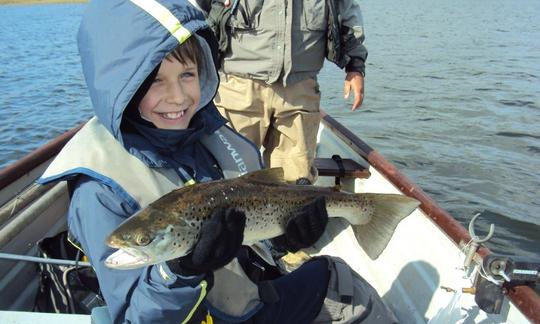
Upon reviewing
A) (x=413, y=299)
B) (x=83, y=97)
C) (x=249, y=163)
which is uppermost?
(x=249, y=163)

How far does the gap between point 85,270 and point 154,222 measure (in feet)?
4.03

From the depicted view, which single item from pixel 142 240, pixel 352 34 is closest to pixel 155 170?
pixel 142 240

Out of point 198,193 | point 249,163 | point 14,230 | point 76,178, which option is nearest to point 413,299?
point 249,163

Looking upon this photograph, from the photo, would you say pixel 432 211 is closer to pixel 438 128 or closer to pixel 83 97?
pixel 438 128

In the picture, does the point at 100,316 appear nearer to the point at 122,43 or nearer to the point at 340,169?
the point at 122,43

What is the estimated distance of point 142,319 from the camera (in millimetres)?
1940

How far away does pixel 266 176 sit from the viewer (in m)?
2.42

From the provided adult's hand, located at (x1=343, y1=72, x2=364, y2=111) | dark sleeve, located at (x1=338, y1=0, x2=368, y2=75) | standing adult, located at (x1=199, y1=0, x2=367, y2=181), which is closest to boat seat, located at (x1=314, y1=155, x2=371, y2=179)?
standing adult, located at (x1=199, y1=0, x2=367, y2=181)

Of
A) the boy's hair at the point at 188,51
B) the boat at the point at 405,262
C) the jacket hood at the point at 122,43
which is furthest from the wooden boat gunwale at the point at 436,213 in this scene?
the jacket hood at the point at 122,43

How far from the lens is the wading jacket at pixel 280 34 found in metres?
4.34

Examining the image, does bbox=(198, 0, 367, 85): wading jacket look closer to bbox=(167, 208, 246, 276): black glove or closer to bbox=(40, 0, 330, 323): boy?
bbox=(40, 0, 330, 323): boy

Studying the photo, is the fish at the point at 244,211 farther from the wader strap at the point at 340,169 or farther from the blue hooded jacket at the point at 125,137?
the wader strap at the point at 340,169

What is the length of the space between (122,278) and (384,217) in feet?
4.74

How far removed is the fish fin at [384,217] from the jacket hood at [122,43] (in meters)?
1.36
